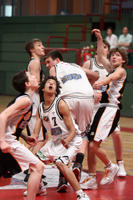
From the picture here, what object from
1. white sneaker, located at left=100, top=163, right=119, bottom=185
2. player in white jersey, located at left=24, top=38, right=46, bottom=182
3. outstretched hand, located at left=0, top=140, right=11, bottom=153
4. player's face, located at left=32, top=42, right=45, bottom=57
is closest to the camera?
outstretched hand, located at left=0, top=140, right=11, bottom=153

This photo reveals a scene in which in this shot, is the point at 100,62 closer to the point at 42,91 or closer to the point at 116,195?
the point at 42,91

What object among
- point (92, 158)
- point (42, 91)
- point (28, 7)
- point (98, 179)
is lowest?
point (98, 179)

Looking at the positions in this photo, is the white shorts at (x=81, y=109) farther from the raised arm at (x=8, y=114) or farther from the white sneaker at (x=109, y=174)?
the raised arm at (x=8, y=114)

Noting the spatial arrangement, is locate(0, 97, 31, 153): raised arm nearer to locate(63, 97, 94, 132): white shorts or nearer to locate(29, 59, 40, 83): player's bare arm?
locate(63, 97, 94, 132): white shorts

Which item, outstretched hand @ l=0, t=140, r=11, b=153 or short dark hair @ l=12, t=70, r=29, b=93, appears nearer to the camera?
outstretched hand @ l=0, t=140, r=11, b=153

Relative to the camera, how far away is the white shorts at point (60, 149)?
4715 millimetres

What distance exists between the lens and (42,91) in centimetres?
481

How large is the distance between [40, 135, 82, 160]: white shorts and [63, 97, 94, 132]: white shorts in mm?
354

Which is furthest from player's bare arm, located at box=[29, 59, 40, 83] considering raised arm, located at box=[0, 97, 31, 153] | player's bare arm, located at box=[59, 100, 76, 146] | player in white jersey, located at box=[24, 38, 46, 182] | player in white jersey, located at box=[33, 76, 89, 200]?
raised arm, located at box=[0, 97, 31, 153]

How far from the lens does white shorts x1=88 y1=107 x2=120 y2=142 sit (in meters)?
5.36

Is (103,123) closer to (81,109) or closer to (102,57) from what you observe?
(81,109)

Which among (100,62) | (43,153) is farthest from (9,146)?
(100,62)

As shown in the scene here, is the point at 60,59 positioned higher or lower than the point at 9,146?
higher

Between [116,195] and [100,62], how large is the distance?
1879 mm
